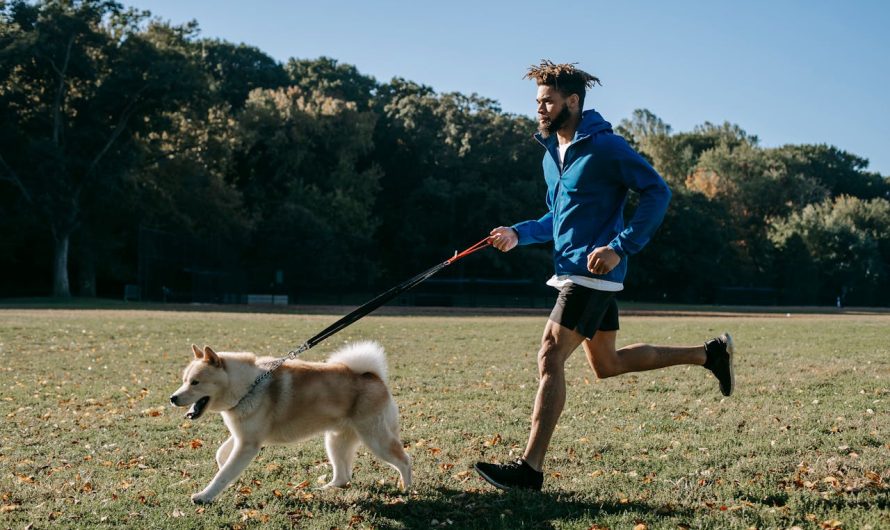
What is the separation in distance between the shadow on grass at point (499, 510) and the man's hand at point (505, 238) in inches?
71.2

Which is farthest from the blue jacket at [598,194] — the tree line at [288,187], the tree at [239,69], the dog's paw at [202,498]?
the tree at [239,69]

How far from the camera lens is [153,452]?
6.62m

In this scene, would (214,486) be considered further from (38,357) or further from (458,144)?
(458,144)

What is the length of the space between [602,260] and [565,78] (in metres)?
1.28

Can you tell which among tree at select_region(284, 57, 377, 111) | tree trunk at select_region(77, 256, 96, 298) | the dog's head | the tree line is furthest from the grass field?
tree at select_region(284, 57, 377, 111)

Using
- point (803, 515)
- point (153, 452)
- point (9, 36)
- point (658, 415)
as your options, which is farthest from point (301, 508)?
point (9, 36)

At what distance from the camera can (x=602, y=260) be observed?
5.08 meters

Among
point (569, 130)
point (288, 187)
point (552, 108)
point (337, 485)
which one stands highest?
point (288, 187)

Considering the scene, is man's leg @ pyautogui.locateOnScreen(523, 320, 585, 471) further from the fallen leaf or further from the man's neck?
the fallen leaf

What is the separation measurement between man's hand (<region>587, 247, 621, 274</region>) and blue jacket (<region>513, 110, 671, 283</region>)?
142 millimetres

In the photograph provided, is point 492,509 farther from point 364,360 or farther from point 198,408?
point 198,408

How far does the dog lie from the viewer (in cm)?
527

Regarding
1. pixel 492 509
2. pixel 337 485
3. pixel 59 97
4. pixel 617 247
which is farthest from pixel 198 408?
pixel 59 97

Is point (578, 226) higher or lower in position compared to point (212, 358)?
higher
